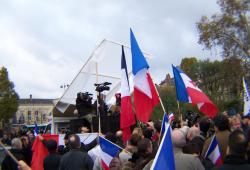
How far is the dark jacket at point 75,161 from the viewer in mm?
7582

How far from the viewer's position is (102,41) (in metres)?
15.4

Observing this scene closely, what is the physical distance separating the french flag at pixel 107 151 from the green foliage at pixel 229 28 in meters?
33.4

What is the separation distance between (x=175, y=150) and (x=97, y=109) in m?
8.81

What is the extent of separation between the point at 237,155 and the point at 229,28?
38.9 metres

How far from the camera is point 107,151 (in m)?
7.93

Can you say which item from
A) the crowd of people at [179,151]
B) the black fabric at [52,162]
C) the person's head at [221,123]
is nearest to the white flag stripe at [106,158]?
the crowd of people at [179,151]

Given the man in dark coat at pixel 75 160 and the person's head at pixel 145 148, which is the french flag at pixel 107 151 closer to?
the man in dark coat at pixel 75 160

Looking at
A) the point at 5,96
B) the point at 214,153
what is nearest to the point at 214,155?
the point at 214,153

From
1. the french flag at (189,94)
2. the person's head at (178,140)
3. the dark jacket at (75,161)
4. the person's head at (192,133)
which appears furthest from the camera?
the french flag at (189,94)

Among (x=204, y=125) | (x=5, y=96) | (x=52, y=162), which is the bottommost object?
(x=52, y=162)

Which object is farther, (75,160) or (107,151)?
(107,151)

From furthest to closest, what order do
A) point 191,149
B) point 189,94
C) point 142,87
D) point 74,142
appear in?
point 189,94
point 142,87
point 74,142
point 191,149

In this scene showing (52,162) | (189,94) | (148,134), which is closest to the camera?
(52,162)

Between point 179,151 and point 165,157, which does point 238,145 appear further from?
point 179,151
